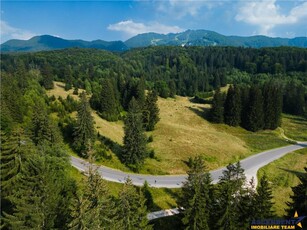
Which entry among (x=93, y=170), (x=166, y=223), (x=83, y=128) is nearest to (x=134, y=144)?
(x=83, y=128)

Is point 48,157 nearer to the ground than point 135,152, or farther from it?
farther from it

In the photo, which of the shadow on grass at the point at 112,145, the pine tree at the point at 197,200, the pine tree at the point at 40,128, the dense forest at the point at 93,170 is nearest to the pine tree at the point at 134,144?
the dense forest at the point at 93,170

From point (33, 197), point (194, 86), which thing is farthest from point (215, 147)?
point (194, 86)

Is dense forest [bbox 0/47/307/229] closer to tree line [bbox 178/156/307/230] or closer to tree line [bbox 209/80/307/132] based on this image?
tree line [bbox 178/156/307/230]

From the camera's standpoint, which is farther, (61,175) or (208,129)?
(208,129)

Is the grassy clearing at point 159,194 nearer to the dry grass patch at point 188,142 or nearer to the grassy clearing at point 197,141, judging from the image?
the grassy clearing at point 197,141

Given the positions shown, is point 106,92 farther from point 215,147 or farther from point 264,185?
point 264,185

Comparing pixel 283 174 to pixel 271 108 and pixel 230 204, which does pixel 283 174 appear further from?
pixel 271 108
